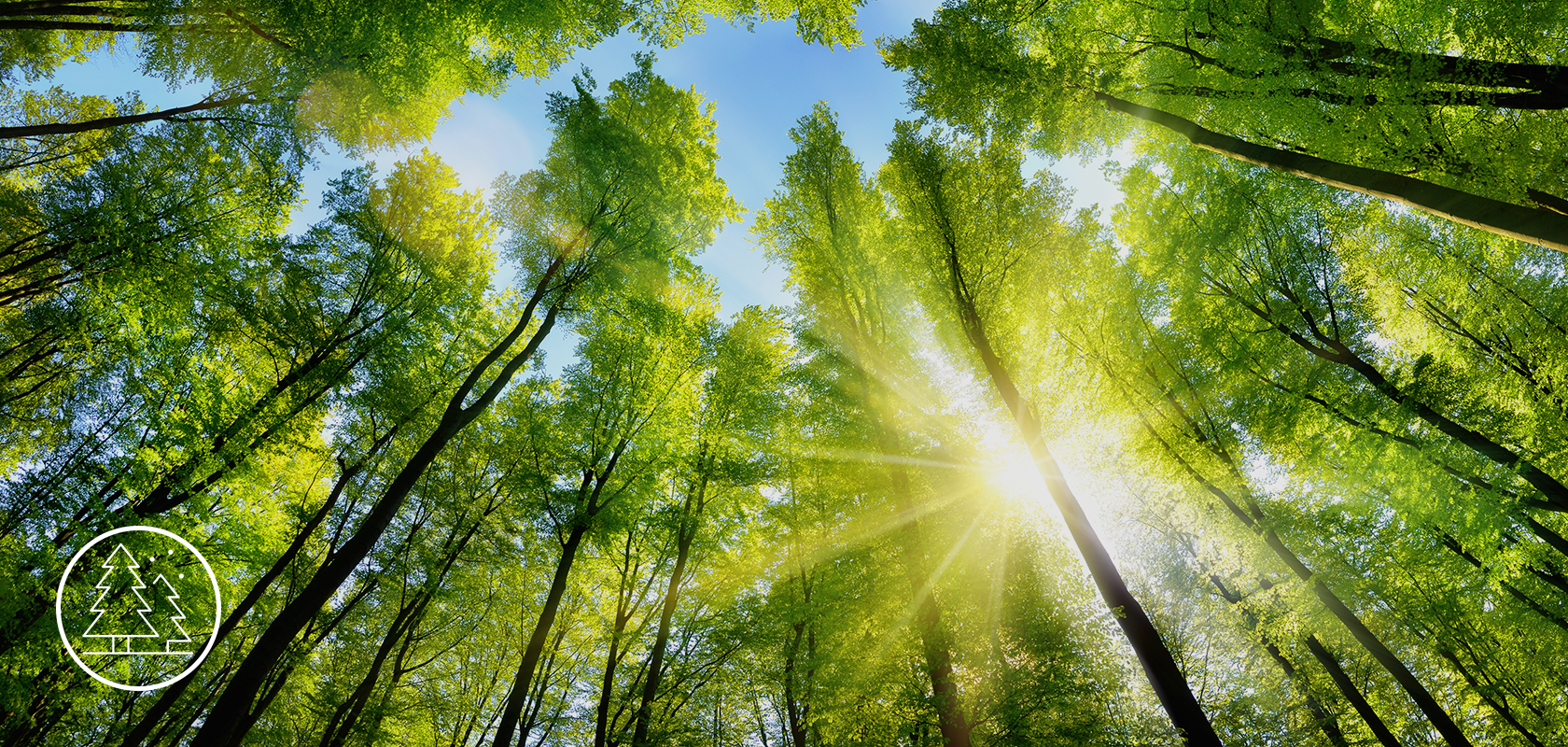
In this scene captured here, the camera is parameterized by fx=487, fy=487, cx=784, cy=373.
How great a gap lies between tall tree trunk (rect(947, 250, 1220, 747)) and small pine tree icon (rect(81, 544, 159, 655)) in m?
14.1

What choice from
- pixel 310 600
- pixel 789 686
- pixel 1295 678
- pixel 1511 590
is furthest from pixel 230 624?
pixel 1511 590

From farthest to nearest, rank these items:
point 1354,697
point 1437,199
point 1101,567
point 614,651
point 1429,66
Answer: point 614,651 → point 1354,697 → point 1101,567 → point 1429,66 → point 1437,199

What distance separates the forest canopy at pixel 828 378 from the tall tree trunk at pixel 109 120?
0.06 meters

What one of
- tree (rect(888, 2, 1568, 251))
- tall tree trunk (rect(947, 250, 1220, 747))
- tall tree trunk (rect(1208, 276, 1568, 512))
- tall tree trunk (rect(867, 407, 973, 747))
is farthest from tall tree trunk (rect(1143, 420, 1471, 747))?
tree (rect(888, 2, 1568, 251))

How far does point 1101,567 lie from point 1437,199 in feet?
15.4

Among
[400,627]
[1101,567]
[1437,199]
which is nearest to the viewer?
[1437,199]

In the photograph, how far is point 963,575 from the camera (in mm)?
8148

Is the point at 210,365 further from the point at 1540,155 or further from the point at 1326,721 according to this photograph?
the point at 1326,721

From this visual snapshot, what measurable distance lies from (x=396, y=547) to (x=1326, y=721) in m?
20.4

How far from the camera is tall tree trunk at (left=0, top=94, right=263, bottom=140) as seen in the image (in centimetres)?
582

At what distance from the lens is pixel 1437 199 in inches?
153

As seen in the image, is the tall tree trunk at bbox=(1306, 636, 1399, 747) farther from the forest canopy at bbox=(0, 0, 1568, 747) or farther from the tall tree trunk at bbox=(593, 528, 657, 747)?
the tall tree trunk at bbox=(593, 528, 657, 747)

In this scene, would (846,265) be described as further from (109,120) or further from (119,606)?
(119,606)

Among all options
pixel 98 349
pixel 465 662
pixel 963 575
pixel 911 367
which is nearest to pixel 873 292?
pixel 911 367
